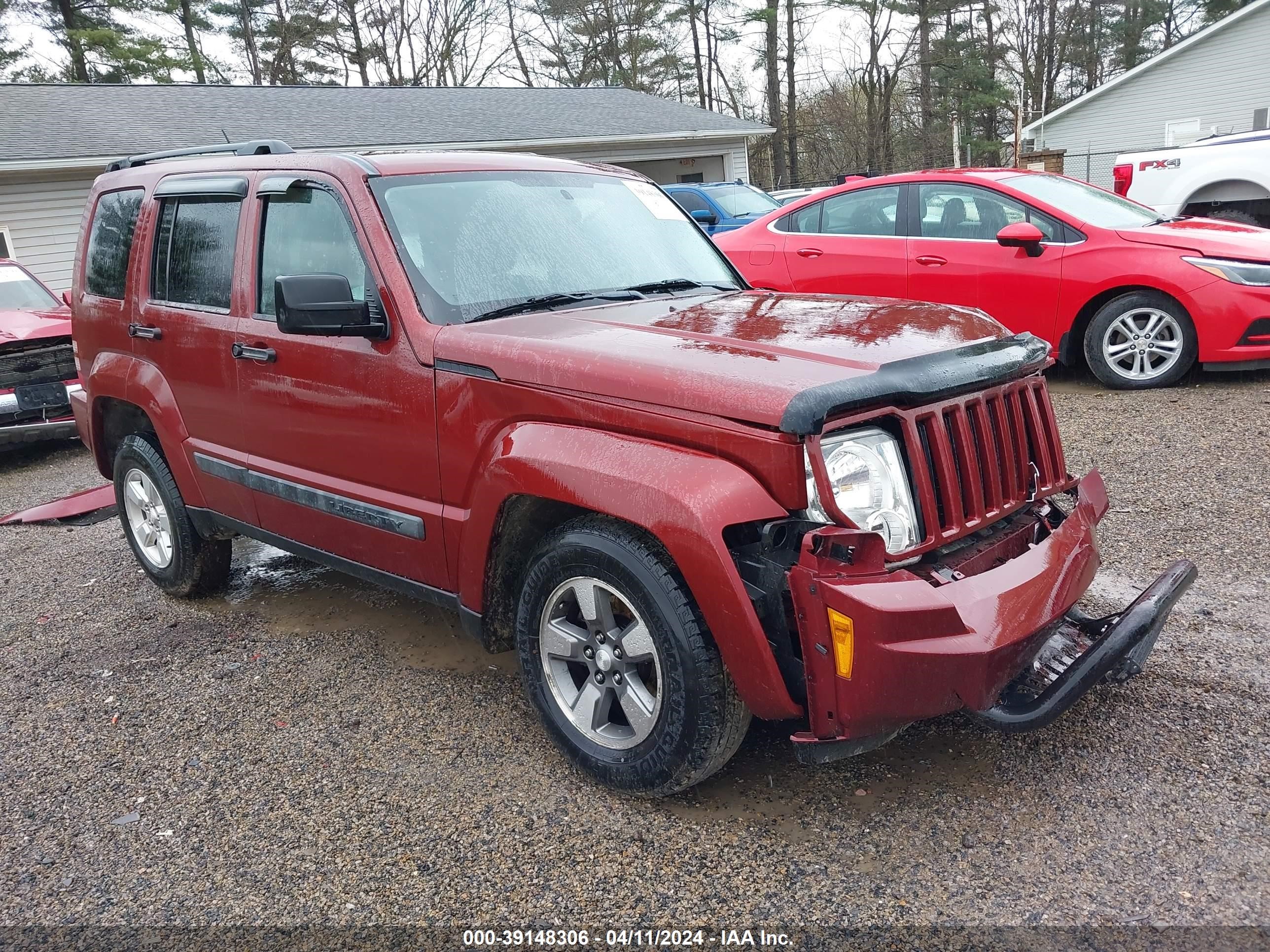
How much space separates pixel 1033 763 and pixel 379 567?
7.57ft

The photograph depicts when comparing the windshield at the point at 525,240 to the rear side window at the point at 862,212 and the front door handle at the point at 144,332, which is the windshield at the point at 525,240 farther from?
the rear side window at the point at 862,212

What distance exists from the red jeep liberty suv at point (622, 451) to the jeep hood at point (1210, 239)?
422 cm

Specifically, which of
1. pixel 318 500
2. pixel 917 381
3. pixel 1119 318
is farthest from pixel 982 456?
pixel 1119 318

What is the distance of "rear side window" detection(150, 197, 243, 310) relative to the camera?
3.98 metres

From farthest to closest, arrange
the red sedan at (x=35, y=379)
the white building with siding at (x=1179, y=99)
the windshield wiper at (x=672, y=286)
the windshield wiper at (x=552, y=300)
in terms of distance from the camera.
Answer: the white building with siding at (x=1179, y=99), the red sedan at (x=35, y=379), the windshield wiper at (x=672, y=286), the windshield wiper at (x=552, y=300)

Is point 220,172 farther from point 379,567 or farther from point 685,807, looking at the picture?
point 685,807

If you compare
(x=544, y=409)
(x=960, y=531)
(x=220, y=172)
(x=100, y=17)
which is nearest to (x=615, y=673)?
(x=544, y=409)

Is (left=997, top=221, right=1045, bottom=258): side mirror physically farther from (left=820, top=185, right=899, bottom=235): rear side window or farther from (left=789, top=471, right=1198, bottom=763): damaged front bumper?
(left=789, top=471, right=1198, bottom=763): damaged front bumper

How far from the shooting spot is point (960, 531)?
2.58m

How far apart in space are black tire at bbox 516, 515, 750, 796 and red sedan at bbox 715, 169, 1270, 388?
402 cm

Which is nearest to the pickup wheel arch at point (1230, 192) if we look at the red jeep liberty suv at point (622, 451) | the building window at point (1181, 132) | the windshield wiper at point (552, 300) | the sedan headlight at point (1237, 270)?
the sedan headlight at point (1237, 270)

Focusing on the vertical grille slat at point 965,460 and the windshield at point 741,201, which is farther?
the windshield at point 741,201

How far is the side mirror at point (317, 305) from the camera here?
3094mm

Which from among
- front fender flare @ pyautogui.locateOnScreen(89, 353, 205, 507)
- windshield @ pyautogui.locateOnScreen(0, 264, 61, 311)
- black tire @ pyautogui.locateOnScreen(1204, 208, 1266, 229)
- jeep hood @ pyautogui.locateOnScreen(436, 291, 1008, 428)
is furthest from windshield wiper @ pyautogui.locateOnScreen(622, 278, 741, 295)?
black tire @ pyautogui.locateOnScreen(1204, 208, 1266, 229)
